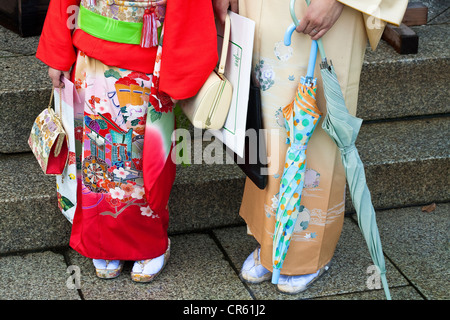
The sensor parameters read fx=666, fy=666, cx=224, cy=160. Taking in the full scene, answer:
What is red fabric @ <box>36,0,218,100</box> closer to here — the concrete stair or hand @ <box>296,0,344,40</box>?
hand @ <box>296,0,344,40</box>

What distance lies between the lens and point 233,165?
3.33 m

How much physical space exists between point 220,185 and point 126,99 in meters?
0.82

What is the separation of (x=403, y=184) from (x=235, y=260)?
3.35 feet

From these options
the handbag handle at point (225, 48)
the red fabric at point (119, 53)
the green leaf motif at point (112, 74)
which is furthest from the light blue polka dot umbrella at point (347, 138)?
the green leaf motif at point (112, 74)

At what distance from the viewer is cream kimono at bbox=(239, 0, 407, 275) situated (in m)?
2.39

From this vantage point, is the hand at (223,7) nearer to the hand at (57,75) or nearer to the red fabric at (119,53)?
the red fabric at (119,53)

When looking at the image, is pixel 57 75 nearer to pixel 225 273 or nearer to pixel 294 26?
pixel 294 26

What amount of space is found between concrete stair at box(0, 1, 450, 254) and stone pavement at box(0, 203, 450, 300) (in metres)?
0.12

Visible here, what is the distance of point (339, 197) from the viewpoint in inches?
107

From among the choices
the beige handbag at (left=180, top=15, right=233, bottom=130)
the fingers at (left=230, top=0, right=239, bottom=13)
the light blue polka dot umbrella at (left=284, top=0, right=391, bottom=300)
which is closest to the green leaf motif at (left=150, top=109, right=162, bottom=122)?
the beige handbag at (left=180, top=15, right=233, bottom=130)

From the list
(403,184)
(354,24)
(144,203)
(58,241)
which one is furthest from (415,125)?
(58,241)

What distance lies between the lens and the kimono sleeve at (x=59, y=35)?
2.51 metres

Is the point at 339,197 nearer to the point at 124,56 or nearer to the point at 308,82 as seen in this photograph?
the point at 308,82

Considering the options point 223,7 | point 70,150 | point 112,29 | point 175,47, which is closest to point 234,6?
point 223,7
